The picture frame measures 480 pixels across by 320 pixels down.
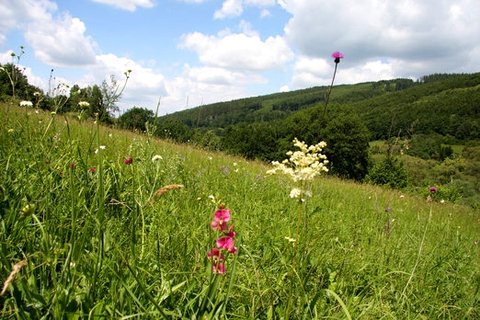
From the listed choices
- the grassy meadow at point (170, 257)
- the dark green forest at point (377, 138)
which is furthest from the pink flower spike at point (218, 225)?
the dark green forest at point (377, 138)

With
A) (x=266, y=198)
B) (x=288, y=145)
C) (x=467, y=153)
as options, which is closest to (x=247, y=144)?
(x=288, y=145)

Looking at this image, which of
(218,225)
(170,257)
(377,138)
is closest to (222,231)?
(218,225)

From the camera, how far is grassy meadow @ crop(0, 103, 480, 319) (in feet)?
4.69

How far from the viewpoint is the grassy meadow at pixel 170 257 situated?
1429 millimetres

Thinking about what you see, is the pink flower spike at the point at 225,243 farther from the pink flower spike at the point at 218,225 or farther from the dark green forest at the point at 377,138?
the dark green forest at the point at 377,138

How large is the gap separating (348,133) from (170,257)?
49617mm

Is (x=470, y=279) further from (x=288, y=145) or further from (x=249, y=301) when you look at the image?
(x=288, y=145)

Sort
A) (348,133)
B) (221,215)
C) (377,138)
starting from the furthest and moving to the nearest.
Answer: (377,138) → (348,133) → (221,215)

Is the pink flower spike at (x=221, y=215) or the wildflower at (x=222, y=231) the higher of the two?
the pink flower spike at (x=221, y=215)

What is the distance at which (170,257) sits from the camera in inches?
90.3

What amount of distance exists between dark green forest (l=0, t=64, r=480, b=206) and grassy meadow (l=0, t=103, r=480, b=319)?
1.79ft

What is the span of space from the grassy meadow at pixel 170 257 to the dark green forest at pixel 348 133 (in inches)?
21.4

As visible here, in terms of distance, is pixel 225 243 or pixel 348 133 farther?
pixel 348 133

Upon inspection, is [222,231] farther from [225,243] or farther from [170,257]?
[170,257]
